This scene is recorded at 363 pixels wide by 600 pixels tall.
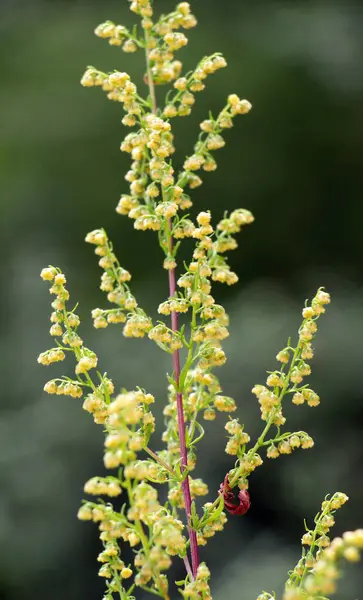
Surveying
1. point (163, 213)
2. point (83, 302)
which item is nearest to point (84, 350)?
point (163, 213)

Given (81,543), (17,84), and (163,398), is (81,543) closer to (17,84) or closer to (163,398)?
(163,398)

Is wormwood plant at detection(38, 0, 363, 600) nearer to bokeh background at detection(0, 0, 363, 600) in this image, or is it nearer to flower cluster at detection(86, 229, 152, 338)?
flower cluster at detection(86, 229, 152, 338)

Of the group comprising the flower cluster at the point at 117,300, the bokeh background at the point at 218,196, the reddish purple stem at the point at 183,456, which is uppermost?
the bokeh background at the point at 218,196

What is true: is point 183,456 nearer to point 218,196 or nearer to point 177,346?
point 177,346

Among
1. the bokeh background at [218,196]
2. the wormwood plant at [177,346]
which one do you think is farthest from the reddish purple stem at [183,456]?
the bokeh background at [218,196]

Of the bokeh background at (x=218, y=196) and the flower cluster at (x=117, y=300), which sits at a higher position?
the bokeh background at (x=218, y=196)

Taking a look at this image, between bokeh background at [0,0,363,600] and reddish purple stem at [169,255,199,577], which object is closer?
reddish purple stem at [169,255,199,577]

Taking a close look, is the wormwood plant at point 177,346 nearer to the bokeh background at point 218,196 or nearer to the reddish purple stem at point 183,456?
the reddish purple stem at point 183,456

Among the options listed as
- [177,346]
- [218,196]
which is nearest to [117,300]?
[177,346]

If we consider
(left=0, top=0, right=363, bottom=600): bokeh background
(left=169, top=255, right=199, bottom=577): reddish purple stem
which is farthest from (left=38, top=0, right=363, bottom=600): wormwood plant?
(left=0, top=0, right=363, bottom=600): bokeh background
